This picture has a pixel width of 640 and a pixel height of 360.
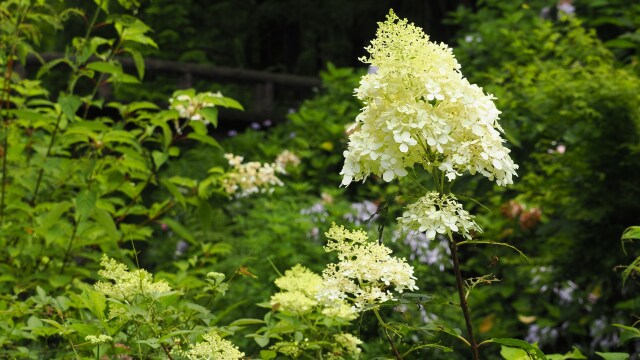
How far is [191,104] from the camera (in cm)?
364

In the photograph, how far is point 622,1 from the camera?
6.96 m

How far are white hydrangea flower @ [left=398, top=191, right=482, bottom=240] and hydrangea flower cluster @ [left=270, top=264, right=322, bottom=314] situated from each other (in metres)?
0.49

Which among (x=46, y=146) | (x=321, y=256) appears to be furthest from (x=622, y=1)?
(x=46, y=146)

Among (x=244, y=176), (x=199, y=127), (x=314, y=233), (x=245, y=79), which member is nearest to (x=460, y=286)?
(x=199, y=127)

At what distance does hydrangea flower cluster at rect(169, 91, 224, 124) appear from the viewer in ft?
11.6

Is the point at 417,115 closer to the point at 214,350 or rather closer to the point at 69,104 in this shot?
the point at 214,350

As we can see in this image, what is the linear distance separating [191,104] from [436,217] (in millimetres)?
2095

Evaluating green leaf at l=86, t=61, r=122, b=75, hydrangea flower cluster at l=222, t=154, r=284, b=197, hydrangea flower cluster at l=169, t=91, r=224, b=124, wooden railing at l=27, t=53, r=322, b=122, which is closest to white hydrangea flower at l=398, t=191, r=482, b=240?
green leaf at l=86, t=61, r=122, b=75

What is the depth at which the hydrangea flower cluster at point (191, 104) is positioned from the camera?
3529mm

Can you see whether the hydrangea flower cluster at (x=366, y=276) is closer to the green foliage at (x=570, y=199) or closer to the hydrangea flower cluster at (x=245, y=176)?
the hydrangea flower cluster at (x=245, y=176)

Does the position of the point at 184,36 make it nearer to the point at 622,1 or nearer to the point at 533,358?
the point at 622,1

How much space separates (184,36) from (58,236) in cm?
1010

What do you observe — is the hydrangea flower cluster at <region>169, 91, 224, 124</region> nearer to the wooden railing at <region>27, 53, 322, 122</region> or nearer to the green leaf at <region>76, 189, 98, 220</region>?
the green leaf at <region>76, 189, 98, 220</region>

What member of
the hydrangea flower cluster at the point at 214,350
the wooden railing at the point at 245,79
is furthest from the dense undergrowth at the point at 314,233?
the wooden railing at the point at 245,79
